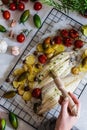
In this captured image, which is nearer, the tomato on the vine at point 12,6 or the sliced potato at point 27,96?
the sliced potato at point 27,96

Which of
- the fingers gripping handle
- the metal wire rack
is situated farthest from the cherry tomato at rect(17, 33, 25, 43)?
the fingers gripping handle

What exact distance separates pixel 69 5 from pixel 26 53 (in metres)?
0.24

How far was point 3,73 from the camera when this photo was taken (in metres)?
1.66

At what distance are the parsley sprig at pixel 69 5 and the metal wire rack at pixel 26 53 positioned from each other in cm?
3

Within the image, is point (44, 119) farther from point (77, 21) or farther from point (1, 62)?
point (77, 21)

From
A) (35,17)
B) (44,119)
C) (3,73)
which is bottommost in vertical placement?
(44,119)

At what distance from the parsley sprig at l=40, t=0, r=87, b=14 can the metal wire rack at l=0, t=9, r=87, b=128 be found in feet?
0.08

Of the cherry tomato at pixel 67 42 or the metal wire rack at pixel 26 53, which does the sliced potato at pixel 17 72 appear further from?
the cherry tomato at pixel 67 42

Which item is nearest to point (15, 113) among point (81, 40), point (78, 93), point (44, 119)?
point (44, 119)

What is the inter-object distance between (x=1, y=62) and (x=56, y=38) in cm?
22

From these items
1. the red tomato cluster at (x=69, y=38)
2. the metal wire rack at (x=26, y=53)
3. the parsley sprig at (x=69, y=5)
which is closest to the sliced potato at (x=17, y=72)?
the metal wire rack at (x=26, y=53)

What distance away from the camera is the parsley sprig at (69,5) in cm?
168

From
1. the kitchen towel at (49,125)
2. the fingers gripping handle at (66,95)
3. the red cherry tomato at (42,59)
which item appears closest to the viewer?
the fingers gripping handle at (66,95)

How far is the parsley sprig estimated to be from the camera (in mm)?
1681
